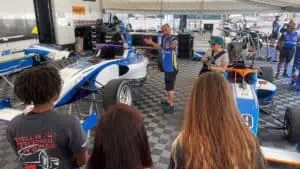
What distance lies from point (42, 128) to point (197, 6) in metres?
6.29

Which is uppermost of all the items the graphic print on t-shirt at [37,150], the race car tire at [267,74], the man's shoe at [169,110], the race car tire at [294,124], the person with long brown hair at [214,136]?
the person with long brown hair at [214,136]

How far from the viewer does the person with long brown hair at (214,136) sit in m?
0.99

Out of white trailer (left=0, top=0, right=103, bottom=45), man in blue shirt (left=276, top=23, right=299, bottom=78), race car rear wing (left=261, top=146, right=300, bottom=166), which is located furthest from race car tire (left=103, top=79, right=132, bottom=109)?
white trailer (left=0, top=0, right=103, bottom=45)

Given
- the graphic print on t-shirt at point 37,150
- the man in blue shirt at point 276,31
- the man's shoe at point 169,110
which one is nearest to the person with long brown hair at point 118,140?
the graphic print on t-shirt at point 37,150

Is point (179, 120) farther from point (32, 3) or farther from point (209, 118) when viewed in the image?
point (32, 3)

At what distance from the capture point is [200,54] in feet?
29.1

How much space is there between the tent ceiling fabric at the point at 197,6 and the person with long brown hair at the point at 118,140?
4542mm

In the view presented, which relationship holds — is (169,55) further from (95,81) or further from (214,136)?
(214,136)

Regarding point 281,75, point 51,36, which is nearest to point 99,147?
point 281,75

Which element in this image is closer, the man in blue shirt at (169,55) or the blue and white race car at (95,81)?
the blue and white race car at (95,81)

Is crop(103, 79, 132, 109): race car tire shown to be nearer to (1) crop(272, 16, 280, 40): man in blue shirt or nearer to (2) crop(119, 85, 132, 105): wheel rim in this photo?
(2) crop(119, 85, 132, 105): wheel rim

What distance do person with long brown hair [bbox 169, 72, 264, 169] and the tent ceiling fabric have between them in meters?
4.28

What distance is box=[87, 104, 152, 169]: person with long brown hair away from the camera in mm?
955

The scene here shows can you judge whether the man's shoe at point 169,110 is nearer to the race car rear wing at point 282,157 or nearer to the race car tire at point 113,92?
the race car tire at point 113,92
